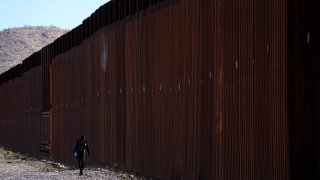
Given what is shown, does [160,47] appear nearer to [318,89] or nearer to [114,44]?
[114,44]

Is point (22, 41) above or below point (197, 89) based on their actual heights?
above

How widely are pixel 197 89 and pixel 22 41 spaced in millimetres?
130684

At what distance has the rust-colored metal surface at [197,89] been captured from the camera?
11.5 m

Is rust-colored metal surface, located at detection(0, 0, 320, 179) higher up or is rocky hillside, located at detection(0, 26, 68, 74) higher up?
rocky hillside, located at detection(0, 26, 68, 74)

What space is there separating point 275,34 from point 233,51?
2047 mm

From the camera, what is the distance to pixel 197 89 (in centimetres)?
1619

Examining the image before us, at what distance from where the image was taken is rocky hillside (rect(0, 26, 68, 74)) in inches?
5315

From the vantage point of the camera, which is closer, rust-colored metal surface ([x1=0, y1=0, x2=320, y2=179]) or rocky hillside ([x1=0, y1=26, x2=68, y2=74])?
rust-colored metal surface ([x1=0, y1=0, x2=320, y2=179])

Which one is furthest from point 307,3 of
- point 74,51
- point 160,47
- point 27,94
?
point 27,94

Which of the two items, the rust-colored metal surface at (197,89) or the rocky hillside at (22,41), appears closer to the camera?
the rust-colored metal surface at (197,89)

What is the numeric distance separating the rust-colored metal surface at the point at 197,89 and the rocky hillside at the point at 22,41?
343 ft

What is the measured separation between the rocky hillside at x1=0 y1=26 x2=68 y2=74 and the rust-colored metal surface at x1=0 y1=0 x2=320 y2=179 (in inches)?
4119

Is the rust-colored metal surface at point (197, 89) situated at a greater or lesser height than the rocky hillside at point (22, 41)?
lesser

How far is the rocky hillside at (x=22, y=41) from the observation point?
135 metres
